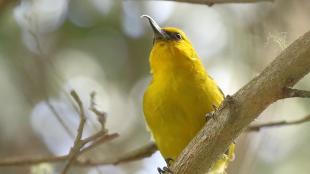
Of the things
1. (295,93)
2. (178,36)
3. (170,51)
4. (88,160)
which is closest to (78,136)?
(88,160)

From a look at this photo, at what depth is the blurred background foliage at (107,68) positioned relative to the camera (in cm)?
437

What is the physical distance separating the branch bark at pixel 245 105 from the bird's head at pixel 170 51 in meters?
1.24

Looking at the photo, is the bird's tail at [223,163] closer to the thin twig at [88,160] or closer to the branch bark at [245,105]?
the thin twig at [88,160]

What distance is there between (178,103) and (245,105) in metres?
1.14

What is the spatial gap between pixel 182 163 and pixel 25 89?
283 cm

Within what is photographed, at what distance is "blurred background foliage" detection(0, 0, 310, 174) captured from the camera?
172 inches

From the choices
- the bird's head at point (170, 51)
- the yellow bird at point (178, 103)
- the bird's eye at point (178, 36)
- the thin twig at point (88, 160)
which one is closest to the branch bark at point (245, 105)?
the thin twig at point (88, 160)

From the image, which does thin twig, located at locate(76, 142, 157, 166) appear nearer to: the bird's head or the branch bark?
the bird's head

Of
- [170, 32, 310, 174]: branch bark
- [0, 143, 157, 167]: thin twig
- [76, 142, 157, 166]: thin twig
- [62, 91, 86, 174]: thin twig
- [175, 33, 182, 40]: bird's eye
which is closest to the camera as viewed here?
[170, 32, 310, 174]: branch bark

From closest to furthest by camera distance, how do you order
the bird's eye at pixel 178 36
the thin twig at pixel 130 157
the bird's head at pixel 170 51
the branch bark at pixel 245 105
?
1. the branch bark at pixel 245 105
2. the thin twig at pixel 130 157
3. the bird's head at pixel 170 51
4. the bird's eye at pixel 178 36

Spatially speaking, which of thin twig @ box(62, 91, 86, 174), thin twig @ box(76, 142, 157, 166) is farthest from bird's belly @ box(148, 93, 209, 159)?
thin twig @ box(62, 91, 86, 174)

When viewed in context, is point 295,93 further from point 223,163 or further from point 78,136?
point 223,163

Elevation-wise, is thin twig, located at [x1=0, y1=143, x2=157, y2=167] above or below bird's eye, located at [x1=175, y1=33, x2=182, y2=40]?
below

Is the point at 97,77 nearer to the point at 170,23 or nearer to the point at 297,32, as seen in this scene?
the point at 170,23
